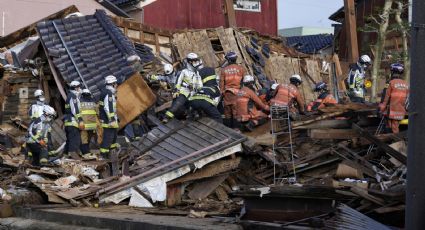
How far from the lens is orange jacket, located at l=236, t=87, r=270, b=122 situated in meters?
13.0

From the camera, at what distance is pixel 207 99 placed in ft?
40.4

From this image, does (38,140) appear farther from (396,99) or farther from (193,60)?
(396,99)

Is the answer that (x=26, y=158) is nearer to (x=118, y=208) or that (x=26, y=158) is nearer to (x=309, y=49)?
(x=118, y=208)

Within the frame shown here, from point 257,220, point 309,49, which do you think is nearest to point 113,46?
point 257,220

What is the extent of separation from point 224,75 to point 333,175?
4728mm

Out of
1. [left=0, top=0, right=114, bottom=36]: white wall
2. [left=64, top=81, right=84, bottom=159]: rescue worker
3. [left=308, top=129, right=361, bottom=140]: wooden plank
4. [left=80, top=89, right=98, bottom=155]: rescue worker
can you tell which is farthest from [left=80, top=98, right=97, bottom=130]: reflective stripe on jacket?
[left=0, top=0, right=114, bottom=36]: white wall

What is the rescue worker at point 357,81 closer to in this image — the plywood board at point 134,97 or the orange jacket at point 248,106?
the orange jacket at point 248,106

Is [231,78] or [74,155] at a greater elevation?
[231,78]

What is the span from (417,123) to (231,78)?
8.75 metres

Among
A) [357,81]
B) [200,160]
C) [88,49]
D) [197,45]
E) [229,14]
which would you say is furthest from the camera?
[229,14]

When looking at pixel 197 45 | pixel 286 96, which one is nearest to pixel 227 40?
pixel 197 45

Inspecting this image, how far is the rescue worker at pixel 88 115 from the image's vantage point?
13984 mm

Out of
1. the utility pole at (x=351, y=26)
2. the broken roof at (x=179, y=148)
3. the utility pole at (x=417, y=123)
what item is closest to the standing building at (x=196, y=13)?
the utility pole at (x=351, y=26)

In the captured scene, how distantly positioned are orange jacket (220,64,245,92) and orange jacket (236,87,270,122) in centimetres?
34
